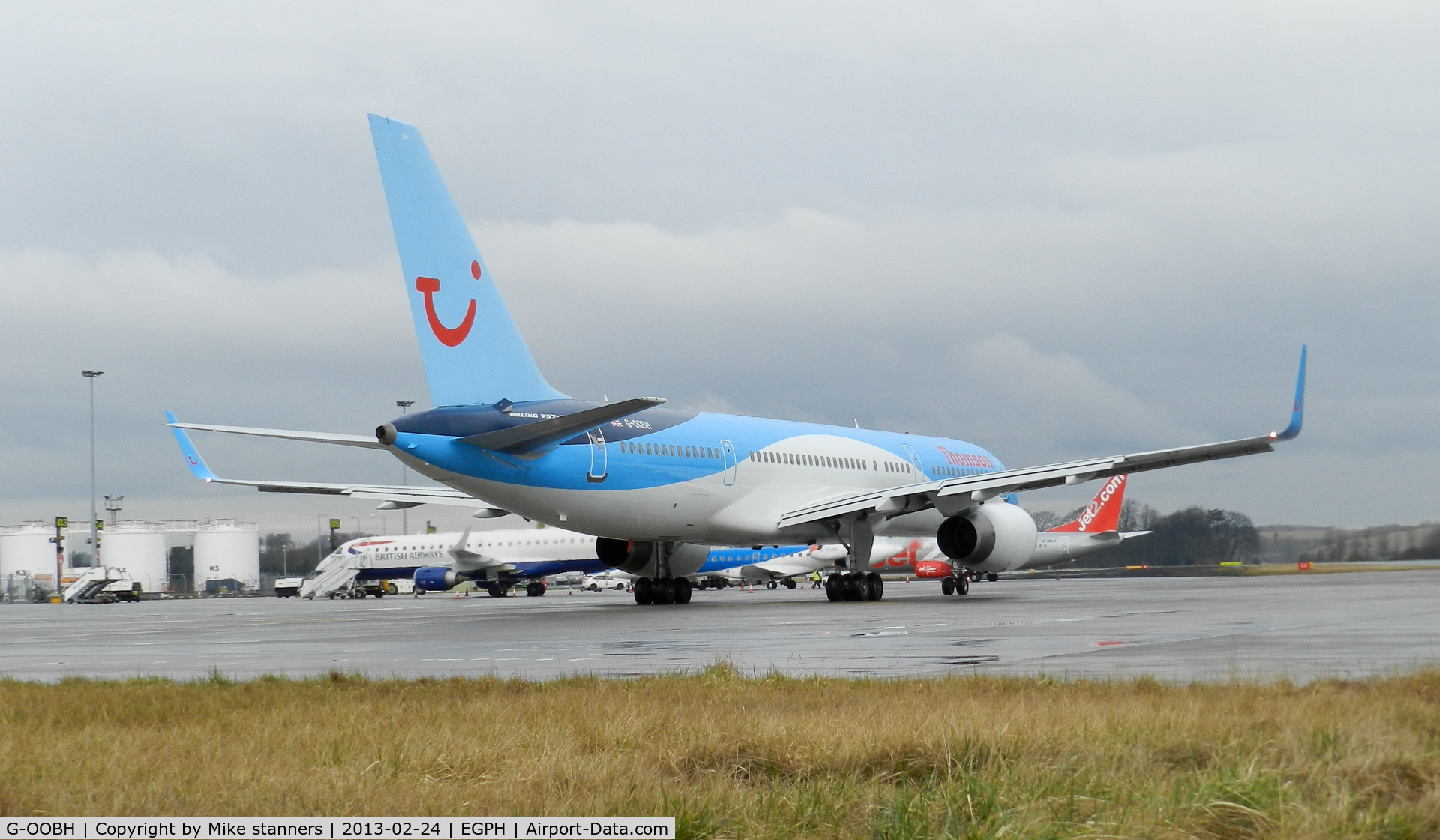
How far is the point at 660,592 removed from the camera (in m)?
32.3

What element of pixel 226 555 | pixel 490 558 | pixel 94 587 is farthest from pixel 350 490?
pixel 226 555

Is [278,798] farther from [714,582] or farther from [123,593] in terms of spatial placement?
[123,593]

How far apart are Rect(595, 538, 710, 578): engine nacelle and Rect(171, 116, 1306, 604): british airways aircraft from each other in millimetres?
41

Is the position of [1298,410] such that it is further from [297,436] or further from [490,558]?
[490,558]

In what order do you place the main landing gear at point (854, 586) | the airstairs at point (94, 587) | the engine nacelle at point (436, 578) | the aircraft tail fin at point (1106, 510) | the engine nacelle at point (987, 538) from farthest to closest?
the airstairs at point (94, 587), the engine nacelle at point (436, 578), the aircraft tail fin at point (1106, 510), the main landing gear at point (854, 586), the engine nacelle at point (987, 538)

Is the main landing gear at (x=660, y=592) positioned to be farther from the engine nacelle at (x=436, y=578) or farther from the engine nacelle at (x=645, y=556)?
the engine nacelle at (x=436, y=578)

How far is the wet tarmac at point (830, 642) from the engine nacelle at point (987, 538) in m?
1.72

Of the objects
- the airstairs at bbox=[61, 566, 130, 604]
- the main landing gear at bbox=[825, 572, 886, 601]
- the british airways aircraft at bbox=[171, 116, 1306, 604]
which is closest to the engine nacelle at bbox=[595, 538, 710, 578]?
the british airways aircraft at bbox=[171, 116, 1306, 604]

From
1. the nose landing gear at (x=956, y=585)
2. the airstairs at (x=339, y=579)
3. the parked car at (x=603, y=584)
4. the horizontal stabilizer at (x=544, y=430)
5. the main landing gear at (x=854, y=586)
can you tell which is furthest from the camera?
the parked car at (x=603, y=584)

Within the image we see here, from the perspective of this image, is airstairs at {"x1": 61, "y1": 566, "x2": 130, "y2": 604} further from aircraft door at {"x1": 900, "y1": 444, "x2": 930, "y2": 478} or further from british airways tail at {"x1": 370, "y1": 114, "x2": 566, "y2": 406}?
british airways tail at {"x1": 370, "y1": 114, "x2": 566, "y2": 406}

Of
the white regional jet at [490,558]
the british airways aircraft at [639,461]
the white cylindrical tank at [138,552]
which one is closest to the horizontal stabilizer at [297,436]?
the british airways aircraft at [639,461]

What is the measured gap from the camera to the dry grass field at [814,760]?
4488 mm

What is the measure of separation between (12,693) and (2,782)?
17.3ft

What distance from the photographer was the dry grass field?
14.7 ft
